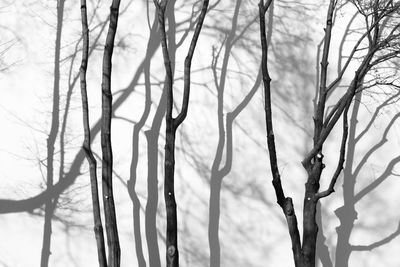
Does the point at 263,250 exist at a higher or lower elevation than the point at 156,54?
lower

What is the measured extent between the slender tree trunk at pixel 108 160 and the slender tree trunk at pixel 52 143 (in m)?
0.67

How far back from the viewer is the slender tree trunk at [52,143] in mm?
4316

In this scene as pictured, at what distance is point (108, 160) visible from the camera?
152 inches

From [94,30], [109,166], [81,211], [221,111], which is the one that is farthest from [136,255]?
[94,30]

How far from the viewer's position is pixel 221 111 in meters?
4.45

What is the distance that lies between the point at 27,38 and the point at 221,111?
53.8 inches

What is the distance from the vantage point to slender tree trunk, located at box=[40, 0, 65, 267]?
4316mm

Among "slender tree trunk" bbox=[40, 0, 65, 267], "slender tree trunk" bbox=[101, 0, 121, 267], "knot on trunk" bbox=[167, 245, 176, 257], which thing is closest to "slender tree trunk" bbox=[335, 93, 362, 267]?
"knot on trunk" bbox=[167, 245, 176, 257]

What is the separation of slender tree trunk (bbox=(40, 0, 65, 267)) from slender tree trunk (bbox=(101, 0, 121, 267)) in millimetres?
667

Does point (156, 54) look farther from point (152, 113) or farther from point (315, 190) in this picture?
point (315, 190)

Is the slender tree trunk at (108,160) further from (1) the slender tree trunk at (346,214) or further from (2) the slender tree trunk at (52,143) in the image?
(1) the slender tree trunk at (346,214)

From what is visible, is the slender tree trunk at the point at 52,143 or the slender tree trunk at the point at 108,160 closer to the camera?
the slender tree trunk at the point at 108,160

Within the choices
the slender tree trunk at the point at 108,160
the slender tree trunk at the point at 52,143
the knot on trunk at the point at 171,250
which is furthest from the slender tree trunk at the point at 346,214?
the slender tree trunk at the point at 52,143

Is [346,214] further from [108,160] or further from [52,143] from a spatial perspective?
[52,143]
